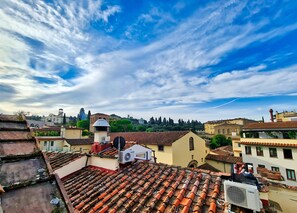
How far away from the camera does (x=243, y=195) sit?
280 centimetres

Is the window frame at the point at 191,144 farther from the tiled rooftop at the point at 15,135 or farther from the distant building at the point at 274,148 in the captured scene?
the tiled rooftop at the point at 15,135

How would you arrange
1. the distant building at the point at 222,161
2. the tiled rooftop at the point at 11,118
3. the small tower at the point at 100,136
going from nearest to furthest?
the tiled rooftop at the point at 11,118 → the small tower at the point at 100,136 → the distant building at the point at 222,161

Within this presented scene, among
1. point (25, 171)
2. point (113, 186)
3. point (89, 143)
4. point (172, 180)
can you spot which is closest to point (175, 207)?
point (172, 180)

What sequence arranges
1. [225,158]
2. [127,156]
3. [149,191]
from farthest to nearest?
[225,158] → [127,156] → [149,191]

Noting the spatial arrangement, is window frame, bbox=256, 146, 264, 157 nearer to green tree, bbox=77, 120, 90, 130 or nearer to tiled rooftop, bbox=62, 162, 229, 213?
tiled rooftop, bbox=62, 162, 229, 213

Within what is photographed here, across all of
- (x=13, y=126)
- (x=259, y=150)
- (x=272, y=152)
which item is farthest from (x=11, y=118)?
(x=259, y=150)

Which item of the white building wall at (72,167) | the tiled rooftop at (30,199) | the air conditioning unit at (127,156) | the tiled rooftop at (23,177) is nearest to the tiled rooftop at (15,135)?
the tiled rooftop at (23,177)

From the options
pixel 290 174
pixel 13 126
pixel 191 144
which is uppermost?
pixel 13 126

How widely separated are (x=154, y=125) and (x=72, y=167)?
83.0 m

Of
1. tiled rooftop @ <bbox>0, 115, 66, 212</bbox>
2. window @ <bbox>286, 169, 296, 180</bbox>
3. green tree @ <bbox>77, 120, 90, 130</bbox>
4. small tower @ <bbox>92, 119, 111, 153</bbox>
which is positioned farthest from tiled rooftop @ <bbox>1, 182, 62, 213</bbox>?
green tree @ <bbox>77, 120, 90, 130</bbox>

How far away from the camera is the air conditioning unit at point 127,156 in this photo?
6.23 meters

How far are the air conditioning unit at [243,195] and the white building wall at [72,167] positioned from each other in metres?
6.05

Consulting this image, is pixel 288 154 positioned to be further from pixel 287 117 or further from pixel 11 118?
pixel 11 118

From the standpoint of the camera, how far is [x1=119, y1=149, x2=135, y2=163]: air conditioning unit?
6234mm
